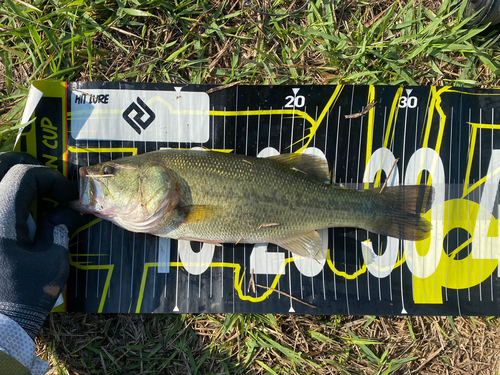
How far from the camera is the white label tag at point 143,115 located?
3123 mm

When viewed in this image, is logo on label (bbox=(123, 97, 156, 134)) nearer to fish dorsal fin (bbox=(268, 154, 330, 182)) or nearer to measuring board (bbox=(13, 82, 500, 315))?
measuring board (bbox=(13, 82, 500, 315))

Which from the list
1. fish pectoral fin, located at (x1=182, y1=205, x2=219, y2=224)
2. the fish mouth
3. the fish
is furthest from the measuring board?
fish pectoral fin, located at (x1=182, y1=205, x2=219, y2=224)

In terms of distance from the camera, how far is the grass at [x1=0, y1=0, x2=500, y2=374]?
3.11 m

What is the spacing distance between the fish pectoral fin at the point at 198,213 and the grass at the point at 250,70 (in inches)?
42.1

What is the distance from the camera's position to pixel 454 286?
10.3 ft

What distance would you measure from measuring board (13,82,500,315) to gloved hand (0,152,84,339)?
24 cm

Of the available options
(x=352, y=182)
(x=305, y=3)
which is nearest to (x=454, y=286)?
(x=352, y=182)

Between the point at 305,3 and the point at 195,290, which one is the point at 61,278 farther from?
the point at 305,3

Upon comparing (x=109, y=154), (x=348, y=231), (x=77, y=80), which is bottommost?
(x=348, y=231)

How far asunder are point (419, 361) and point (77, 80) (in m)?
4.43

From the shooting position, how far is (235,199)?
9.00 ft

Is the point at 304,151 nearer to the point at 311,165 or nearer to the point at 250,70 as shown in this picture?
the point at 311,165

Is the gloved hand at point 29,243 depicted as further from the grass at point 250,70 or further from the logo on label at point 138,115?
the logo on label at point 138,115

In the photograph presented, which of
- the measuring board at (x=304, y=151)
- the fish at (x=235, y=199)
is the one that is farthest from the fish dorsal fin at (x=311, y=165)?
the measuring board at (x=304, y=151)
